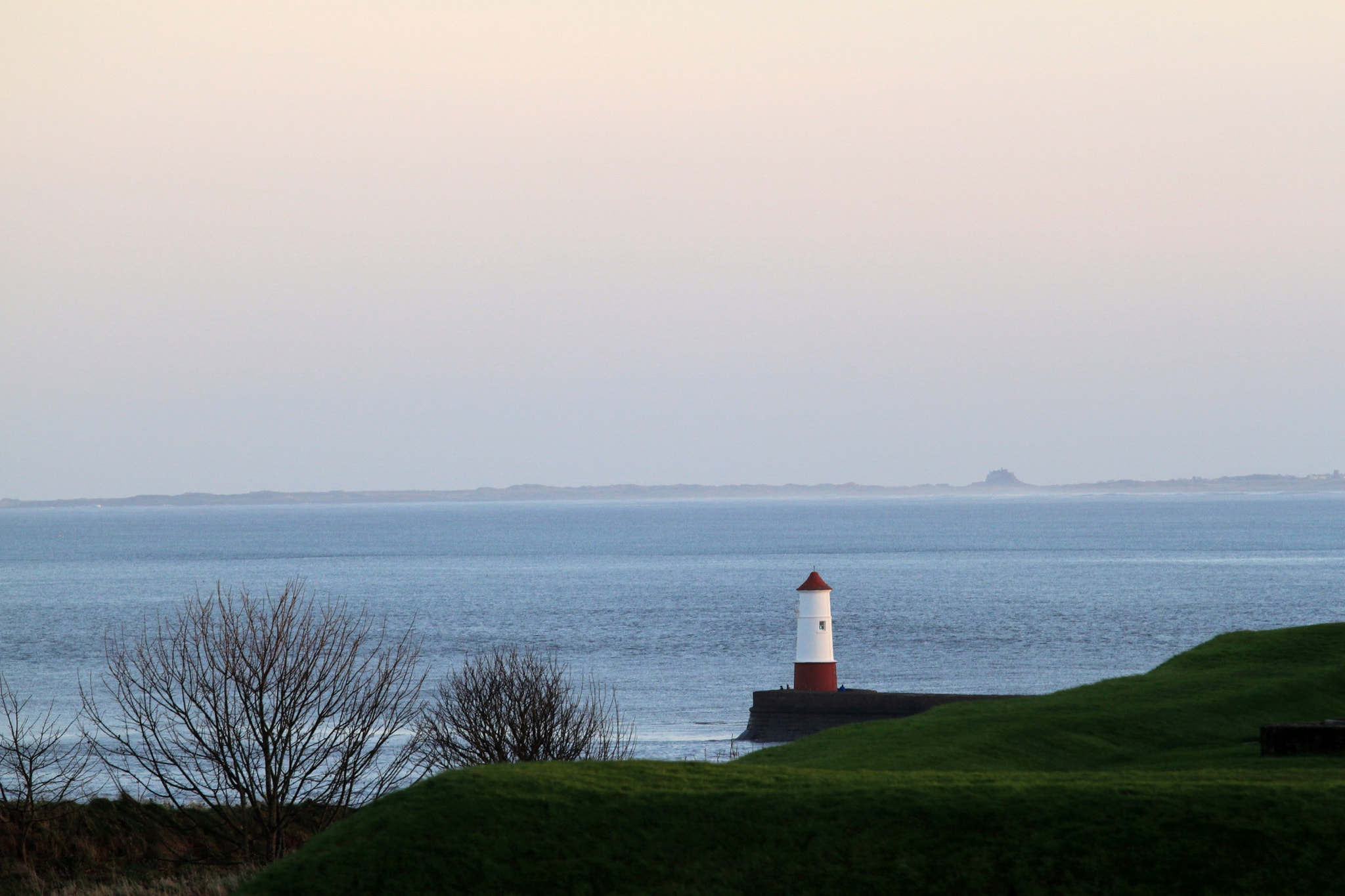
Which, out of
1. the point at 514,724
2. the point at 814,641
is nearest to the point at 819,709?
the point at 814,641

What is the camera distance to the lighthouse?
1337 inches

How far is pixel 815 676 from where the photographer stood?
1396 inches

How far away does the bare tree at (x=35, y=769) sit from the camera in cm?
2345

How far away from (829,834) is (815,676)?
24.8 meters

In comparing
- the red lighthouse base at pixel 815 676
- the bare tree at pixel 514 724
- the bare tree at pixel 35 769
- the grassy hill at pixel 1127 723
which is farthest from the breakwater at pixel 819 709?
the bare tree at pixel 35 769

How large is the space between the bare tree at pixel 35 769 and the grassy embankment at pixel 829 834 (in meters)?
12.3

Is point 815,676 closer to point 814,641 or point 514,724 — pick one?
point 814,641

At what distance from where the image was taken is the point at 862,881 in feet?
34.1

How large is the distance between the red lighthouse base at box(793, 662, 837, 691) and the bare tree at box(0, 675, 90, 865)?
1722 cm

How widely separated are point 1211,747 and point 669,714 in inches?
1194

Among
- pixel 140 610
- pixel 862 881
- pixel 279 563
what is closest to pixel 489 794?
pixel 862 881

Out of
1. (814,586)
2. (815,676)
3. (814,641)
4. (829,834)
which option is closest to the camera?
(829,834)

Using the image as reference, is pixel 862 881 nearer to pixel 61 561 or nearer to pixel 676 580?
pixel 676 580

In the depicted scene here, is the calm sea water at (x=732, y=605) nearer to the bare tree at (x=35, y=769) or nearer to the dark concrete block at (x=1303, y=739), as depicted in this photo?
the bare tree at (x=35, y=769)
